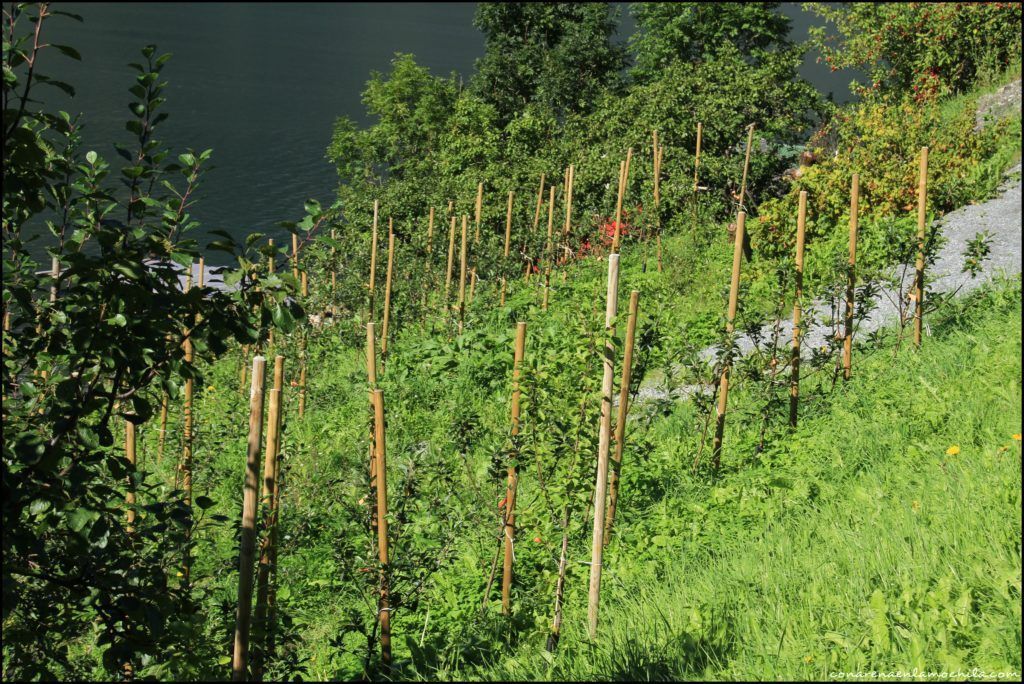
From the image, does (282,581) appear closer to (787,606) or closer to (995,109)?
(787,606)

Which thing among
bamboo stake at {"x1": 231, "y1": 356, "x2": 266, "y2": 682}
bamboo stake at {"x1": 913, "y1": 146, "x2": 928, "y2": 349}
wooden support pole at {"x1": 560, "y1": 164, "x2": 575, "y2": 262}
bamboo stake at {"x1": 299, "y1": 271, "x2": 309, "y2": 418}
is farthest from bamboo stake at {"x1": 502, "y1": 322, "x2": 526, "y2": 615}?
wooden support pole at {"x1": 560, "y1": 164, "x2": 575, "y2": 262}

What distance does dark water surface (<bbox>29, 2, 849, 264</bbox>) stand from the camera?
42.7m

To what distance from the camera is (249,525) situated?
3.40 metres

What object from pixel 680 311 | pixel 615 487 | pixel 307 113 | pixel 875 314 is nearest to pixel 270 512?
pixel 615 487

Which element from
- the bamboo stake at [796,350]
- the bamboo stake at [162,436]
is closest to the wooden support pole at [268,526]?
the bamboo stake at [796,350]

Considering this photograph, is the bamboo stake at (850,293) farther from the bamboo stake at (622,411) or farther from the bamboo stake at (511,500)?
the bamboo stake at (511,500)

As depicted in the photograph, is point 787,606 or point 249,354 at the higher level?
point 249,354

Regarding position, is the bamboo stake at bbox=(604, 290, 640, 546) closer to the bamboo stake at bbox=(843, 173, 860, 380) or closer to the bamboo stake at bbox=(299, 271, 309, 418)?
the bamboo stake at bbox=(843, 173, 860, 380)

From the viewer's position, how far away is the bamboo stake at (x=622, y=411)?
17.3 feet

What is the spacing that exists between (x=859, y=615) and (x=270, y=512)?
294cm

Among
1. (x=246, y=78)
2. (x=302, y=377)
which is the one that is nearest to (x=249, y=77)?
(x=246, y=78)

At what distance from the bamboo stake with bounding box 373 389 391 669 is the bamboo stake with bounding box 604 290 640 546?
1.55 meters

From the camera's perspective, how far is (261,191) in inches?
1631

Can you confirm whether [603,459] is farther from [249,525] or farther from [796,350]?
[796,350]
